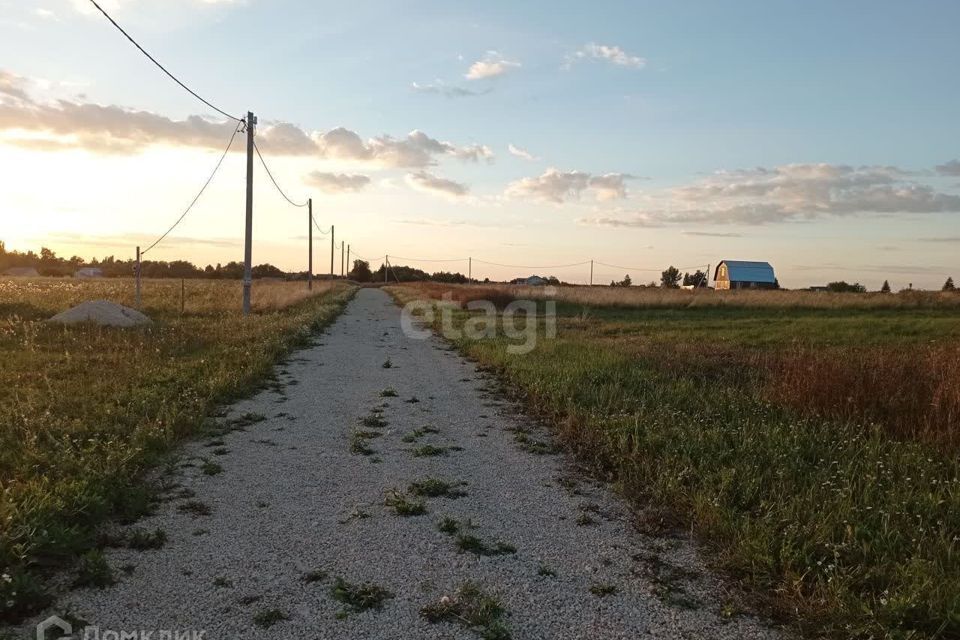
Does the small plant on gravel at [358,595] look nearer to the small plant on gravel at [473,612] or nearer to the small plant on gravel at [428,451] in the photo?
the small plant on gravel at [473,612]

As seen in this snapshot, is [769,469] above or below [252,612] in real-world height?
above

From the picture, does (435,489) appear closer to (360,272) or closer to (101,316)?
(101,316)

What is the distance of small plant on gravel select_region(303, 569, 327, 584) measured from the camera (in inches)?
128

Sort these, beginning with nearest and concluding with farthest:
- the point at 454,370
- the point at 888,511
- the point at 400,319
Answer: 1. the point at 888,511
2. the point at 454,370
3. the point at 400,319

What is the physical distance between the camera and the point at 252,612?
2.95 metres

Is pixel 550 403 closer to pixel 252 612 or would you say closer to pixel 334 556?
pixel 334 556

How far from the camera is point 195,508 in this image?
4.22 m

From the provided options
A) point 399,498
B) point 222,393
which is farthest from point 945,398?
point 222,393

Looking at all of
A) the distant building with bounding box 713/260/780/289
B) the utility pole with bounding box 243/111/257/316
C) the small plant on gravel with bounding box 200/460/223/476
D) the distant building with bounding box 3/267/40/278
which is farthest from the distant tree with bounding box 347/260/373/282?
the small plant on gravel with bounding box 200/460/223/476

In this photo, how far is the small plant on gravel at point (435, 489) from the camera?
464cm

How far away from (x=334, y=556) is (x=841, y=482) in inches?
138

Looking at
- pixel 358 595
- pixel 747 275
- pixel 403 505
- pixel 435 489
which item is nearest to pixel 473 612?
pixel 358 595

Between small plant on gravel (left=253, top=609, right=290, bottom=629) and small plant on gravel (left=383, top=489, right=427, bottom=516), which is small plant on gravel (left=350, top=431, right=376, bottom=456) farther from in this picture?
small plant on gravel (left=253, top=609, right=290, bottom=629)

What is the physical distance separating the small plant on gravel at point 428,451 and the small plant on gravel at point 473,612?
8.21ft
